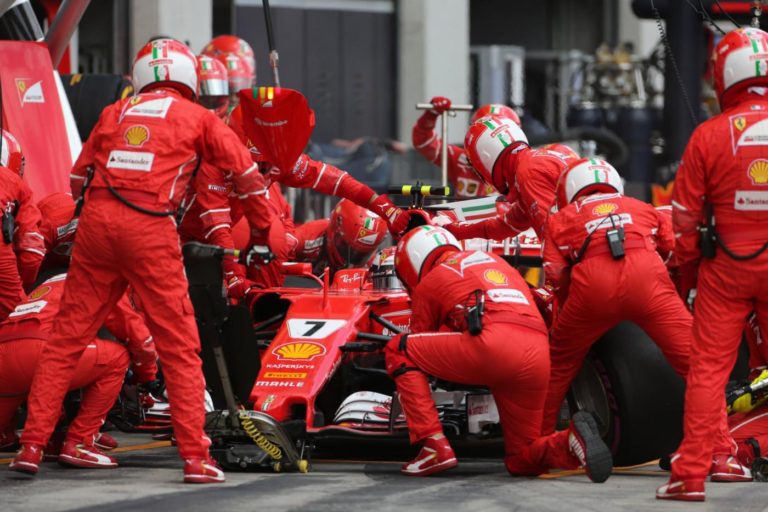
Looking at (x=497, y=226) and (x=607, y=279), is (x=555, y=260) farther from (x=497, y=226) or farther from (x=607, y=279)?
(x=497, y=226)

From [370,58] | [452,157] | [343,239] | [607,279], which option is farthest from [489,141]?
[370,58]

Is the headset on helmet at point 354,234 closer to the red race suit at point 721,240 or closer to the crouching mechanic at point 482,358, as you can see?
the crouching mechanic at point 482,358

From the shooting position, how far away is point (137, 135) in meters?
7.55

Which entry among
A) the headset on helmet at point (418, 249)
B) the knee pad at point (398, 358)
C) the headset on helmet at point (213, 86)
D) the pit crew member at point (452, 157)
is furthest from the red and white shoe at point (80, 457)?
the pit crew member at point (452, 157)

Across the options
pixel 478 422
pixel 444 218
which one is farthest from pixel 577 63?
pixel 478 422

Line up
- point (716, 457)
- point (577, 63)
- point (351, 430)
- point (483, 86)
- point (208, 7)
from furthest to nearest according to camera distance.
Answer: point (577, 63)
point (483, 86)
point (208, 7)
point (351, 430)
point (716, 457)

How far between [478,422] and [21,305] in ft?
7.90

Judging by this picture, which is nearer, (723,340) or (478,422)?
(723,340)

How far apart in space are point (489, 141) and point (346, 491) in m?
3.39

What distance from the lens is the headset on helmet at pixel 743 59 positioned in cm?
721

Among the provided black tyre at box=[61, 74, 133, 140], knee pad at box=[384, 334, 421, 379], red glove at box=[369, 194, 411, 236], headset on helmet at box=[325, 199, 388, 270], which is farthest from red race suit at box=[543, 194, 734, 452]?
black tyre at box=[61, 74, 133, 140]

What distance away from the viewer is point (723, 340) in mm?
7020

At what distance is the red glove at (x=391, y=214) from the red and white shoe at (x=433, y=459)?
2.00 m

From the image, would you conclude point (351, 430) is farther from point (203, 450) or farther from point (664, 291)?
point (664, 291)
